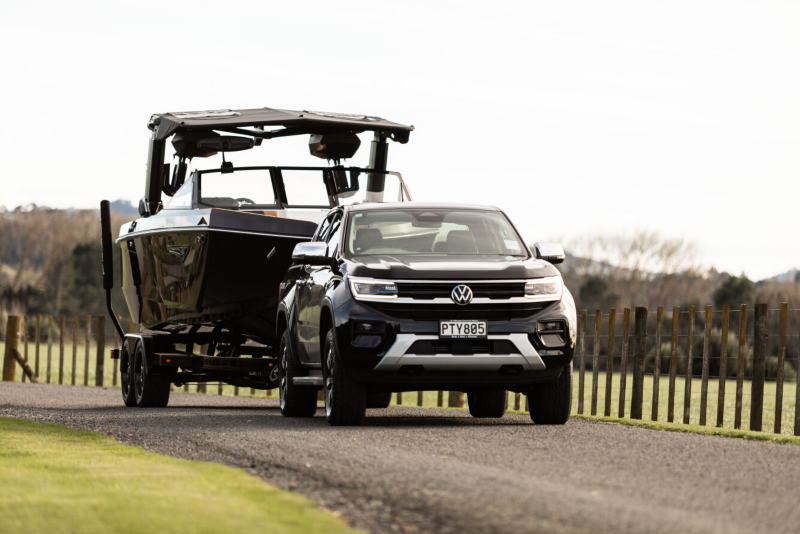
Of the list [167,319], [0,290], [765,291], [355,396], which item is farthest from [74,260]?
[355,396]

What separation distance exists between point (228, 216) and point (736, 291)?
6370 cm

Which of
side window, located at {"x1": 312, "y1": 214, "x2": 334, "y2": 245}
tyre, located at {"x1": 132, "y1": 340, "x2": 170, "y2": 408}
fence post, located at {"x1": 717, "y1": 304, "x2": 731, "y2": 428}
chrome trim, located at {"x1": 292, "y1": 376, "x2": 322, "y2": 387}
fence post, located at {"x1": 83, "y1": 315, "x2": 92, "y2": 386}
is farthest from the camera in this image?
fence post, located at {"x1": 83, "y1": 315, "x2": 92, "y2": 386}

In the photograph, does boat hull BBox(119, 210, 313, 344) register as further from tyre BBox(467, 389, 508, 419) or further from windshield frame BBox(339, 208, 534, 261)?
tyre BBox(467, 389, 508, 419)

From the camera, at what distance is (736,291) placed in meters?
74.5

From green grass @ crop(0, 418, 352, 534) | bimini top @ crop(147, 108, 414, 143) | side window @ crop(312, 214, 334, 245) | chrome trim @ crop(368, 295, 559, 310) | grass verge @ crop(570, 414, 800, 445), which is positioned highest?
bimini top @ crop(147, 108, 414, 143)

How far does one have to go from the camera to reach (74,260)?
86.6m

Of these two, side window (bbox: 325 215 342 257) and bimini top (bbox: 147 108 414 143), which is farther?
bimini top (bbox: 147 108 414 143)

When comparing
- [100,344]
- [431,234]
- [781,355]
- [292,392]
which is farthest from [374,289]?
[100,344]

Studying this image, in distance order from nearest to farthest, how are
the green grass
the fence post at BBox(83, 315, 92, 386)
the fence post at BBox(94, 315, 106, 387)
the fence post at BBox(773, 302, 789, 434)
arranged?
the green grass < the fence post at BBox(773, 302, 789, 434) < the fence post at BBox(94, 315, 106, 387) < the fence post at BBox(83, 315, 92, 386)

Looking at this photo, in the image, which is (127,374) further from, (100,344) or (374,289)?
(100,344)

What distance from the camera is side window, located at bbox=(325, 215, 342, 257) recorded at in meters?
12.6

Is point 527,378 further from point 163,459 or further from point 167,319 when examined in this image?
point 167,319

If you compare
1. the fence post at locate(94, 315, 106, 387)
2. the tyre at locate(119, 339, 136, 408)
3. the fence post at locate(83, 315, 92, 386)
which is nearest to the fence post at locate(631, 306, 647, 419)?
the tyre at locate(119, 339, 136, 408)

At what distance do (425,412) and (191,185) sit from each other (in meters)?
4.09
